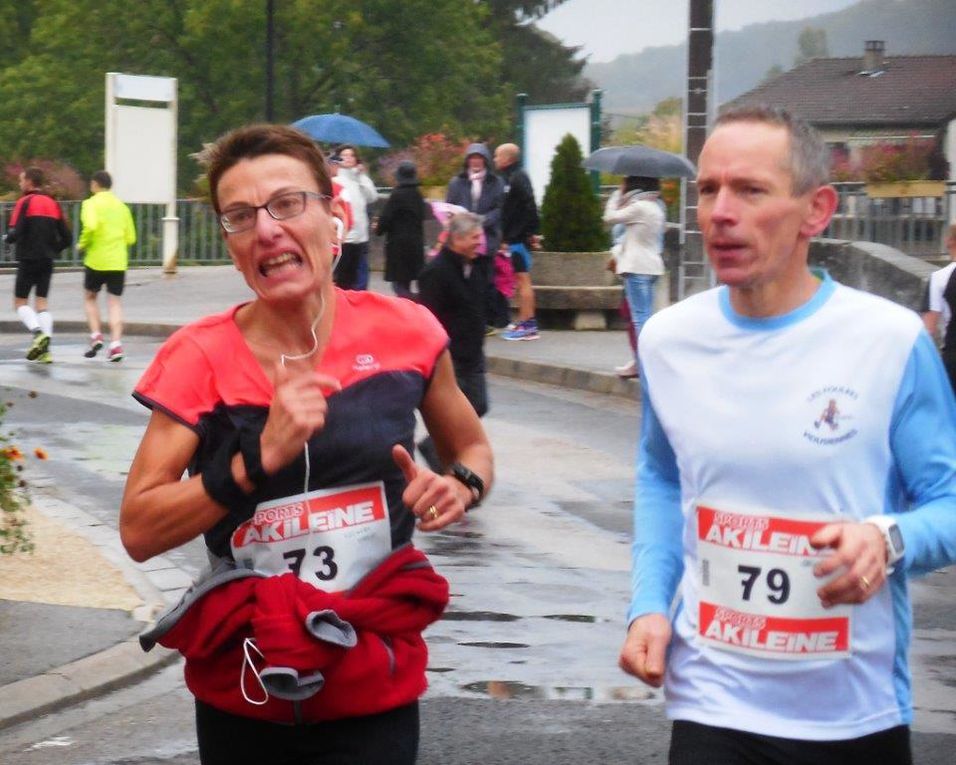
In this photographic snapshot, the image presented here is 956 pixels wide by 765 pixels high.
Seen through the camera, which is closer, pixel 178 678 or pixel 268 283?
pixel 268 283

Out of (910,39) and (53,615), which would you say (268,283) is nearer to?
(53,615)

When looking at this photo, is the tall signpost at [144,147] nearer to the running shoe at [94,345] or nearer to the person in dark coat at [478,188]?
the running shoe at [94,345]

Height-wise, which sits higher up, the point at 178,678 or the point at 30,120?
the point at 30,120

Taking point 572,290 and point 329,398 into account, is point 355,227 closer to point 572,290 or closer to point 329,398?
point 572,290

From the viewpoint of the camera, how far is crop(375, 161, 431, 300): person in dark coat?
1959 centimetres

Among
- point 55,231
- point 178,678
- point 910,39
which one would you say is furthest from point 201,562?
point 910,39

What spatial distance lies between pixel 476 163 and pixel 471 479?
17158mm

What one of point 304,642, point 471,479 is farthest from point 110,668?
point 304,642

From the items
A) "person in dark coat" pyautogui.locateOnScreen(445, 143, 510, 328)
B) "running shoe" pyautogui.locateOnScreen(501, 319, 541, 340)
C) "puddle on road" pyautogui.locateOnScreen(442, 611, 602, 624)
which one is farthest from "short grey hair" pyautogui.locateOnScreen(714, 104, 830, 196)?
"running shoe" pyautogui.locateOnScreen(501, 319, 541, 340)

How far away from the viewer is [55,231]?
20.4 meters

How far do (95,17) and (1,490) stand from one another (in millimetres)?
53342

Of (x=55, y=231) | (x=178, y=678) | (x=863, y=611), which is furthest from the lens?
(x=55, y=231)

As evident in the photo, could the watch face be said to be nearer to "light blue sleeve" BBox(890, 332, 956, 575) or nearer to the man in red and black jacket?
"light blue sleeve" BBox(890, 332, 956, 575)

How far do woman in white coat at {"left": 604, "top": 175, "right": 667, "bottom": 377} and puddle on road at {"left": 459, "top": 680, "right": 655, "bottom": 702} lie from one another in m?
9.76
